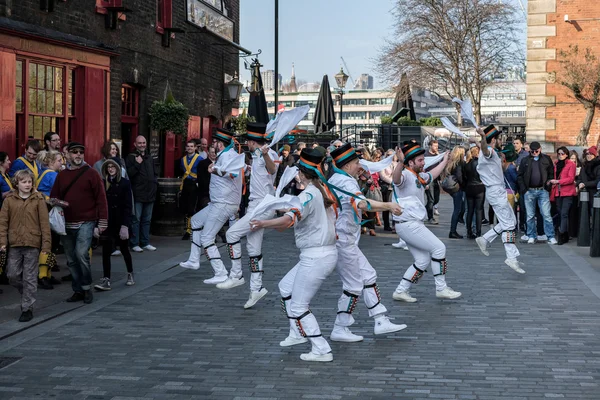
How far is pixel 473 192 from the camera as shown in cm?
1628

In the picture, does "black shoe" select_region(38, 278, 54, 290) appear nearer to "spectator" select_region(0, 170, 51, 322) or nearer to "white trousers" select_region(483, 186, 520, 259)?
"spectator" select_region(0, 170, 51, 322)

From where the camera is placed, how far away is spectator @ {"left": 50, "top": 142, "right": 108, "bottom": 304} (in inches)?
372

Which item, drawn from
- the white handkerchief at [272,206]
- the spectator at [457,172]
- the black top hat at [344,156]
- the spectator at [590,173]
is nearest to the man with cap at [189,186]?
the spectator at [457,172]

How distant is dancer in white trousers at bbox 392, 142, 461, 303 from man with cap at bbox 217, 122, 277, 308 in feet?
5.07

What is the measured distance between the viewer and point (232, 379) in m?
6.36

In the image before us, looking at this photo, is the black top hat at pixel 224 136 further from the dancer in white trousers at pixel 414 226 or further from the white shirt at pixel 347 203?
the white shirt at pixel 347 203

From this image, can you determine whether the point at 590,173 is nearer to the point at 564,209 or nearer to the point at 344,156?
the point at 564,209

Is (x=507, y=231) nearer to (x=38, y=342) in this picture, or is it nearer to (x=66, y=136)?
(x=38, y=342)

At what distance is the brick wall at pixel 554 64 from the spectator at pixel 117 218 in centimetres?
1998

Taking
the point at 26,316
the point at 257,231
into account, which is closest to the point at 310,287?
the point at 257,231

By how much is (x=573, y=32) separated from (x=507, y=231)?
17437 millimetres

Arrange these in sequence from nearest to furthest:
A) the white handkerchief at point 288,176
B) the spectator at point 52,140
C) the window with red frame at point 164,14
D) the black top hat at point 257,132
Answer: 1. the white handkerchief at point 288,176
2. the black top hat at point 257,132
3. the spectator at point 52,140
4. the window with red frame at point 164,14

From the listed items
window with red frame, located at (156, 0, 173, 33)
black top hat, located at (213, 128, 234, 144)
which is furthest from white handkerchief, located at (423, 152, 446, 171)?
window with red frame, located at (156, 0, 173, 33)

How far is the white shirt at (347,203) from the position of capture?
753 centimetres
